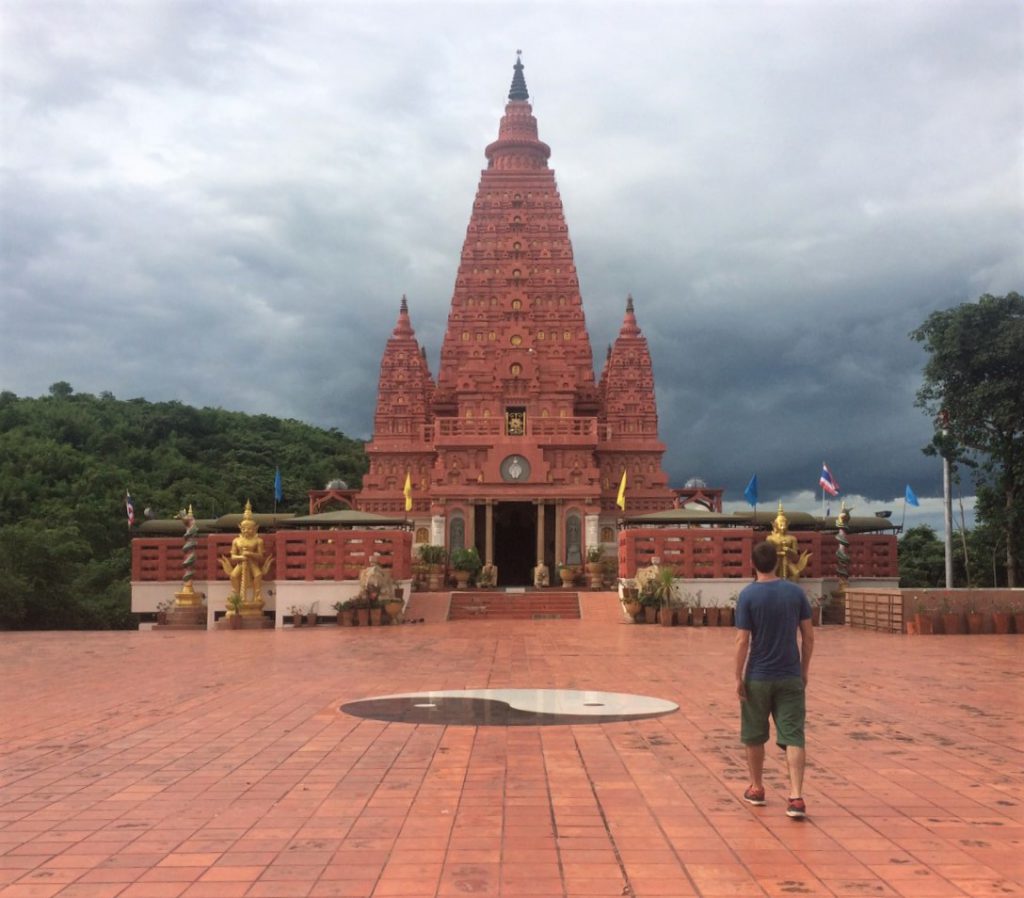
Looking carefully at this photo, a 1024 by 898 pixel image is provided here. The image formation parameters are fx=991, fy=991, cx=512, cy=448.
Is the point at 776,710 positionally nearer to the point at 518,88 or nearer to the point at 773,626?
the point at 773,626

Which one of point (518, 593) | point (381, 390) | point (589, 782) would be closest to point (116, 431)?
point (381, 390)

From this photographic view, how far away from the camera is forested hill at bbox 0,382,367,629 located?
35.1 m

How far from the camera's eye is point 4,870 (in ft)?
15.9

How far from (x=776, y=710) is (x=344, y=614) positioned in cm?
1848

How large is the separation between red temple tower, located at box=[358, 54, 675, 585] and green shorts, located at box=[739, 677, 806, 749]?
3018 cm

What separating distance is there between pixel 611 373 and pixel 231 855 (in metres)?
40.3

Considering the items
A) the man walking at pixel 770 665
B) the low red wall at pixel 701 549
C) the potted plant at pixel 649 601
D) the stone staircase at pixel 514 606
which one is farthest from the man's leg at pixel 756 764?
the stone staircase at pixel 514 606

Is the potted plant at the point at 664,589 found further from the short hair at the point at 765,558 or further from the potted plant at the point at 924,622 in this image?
the short hair at the point at 765,558

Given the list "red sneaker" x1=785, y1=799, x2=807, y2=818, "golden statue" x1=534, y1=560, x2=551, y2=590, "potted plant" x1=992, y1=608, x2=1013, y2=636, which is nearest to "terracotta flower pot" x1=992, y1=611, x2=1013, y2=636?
"potted plant" x1=992, y1=608, x2=1013, y2=636

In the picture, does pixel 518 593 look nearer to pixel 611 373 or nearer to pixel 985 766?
pixel 611 373

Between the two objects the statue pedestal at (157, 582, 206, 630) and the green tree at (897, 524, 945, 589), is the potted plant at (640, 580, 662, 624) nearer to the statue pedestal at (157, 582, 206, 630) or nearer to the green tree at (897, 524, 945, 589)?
the statue pedestal at (157, 582, 206, 630)

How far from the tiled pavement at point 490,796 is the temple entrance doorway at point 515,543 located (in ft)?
92.6

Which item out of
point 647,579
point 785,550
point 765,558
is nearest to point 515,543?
point 647,579

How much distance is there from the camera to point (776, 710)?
5969mm
